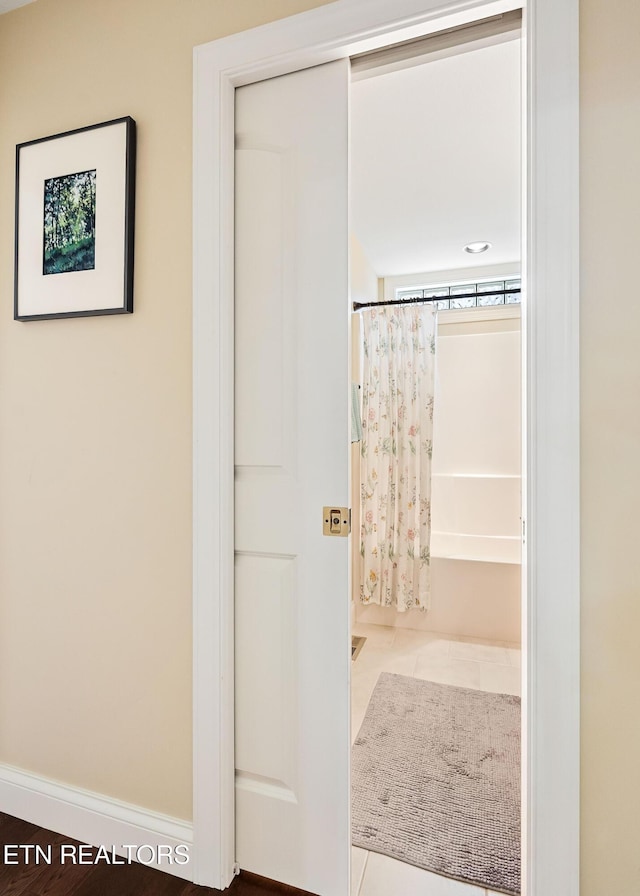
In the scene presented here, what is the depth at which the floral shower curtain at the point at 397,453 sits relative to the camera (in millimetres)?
A: 3180

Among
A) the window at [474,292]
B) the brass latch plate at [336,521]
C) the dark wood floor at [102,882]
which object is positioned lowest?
the dark wood floor at [102,882]

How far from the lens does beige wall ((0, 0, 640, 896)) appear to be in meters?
1.02

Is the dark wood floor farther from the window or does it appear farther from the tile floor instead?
the window

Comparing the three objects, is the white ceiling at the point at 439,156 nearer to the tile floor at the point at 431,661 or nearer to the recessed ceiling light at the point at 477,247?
the recessed ceiling light at the point at 477,247

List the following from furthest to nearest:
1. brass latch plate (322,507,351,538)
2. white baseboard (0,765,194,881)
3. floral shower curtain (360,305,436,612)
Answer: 1. floral shower curtain (360,305,436,612)
2. white baseboard (0,765,194,881)
3. brass latch plate (322,507,351,538)

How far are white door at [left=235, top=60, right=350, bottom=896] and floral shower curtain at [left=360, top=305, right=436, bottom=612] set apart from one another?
191 centimetres

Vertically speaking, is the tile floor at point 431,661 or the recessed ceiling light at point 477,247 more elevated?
the recessed ceiling light at point 477,247

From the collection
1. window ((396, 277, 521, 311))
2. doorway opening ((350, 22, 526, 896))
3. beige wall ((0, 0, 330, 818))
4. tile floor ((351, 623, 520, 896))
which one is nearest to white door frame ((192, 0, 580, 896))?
doorway opening ((350, 22, 526, 896))

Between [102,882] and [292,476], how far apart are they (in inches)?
48.9

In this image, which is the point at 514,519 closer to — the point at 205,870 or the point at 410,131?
the point at 410,131

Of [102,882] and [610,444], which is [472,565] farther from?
[102,882]

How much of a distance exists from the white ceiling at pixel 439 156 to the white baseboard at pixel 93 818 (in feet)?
7.90

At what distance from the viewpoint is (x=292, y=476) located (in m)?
1.34

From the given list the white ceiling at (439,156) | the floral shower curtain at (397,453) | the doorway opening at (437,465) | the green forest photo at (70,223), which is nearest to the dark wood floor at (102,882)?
the doorway opening at (437,465)
